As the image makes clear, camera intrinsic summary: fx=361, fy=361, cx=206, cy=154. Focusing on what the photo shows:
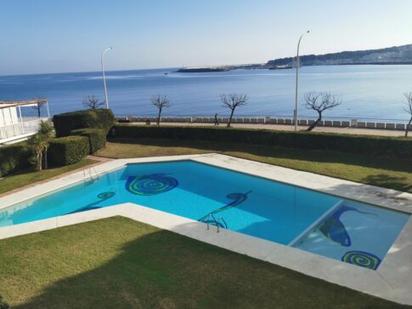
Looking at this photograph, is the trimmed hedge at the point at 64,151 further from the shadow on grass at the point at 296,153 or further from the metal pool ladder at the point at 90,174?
the shadow on grass at the point at 296,153

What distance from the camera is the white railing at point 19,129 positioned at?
25.8 metres

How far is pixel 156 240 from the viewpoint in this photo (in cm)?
1242

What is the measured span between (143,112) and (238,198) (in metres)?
61.6

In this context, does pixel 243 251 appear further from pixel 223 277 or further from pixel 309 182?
pixel 309 182

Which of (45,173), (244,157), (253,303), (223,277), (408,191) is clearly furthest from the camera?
(244,157)

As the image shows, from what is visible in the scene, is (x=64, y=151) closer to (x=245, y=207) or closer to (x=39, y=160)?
(x=39, y=160)

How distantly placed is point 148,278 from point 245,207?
27.3ft

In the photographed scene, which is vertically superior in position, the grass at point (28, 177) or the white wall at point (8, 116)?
the white wall at point (8, 116)

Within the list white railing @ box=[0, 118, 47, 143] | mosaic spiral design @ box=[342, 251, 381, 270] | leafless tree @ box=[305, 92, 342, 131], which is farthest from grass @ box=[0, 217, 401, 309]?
leafless tree @ box=[305, 92, 342, 131]

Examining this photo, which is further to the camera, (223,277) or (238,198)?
(238,198)

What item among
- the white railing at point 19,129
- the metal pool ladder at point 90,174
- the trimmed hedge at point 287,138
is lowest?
the metal pool ladder at point 90,174

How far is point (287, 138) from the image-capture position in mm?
25750

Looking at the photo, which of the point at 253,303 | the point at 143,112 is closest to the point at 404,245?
the point at 253,303

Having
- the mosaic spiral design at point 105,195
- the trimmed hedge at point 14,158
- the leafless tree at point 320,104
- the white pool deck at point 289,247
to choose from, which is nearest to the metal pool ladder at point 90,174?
the white pool deck at point 289,247
